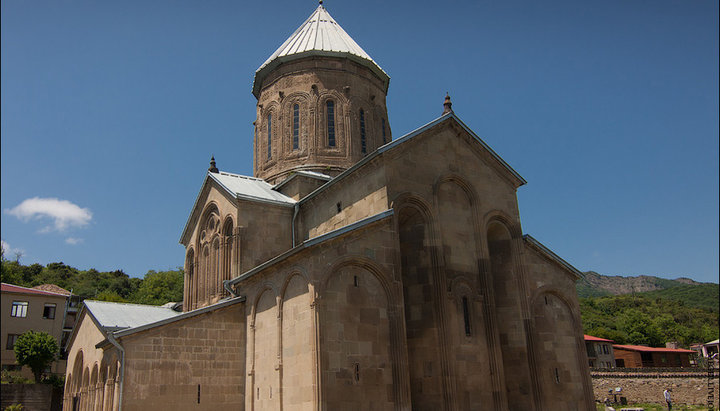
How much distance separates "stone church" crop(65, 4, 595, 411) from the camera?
1187 centimetres

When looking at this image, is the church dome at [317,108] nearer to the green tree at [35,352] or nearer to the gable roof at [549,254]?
the gable roof at [549,254]

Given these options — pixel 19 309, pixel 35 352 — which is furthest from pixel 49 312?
pixel 35 352

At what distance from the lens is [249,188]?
18484 millimetres

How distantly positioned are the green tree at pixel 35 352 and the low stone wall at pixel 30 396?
279cm

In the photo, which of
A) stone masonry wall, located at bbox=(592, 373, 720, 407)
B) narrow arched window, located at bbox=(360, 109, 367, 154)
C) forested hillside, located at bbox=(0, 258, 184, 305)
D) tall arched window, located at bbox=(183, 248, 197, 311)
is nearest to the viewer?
tall arched window, located at bbox=(183, 248, 197, 311)

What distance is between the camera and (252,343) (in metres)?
13.9

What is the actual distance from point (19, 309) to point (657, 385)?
39.5 meters

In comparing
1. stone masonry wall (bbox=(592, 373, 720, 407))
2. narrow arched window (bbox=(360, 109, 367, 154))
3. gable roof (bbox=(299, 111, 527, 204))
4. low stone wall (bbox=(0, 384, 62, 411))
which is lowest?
stone masonry wall (bbox=(592, 373, 720, 407))

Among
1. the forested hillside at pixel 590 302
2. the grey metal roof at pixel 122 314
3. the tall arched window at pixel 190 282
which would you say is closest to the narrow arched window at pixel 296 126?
the tall arched window at pixel 190 282

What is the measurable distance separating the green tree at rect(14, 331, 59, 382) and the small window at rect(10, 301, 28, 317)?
5.04 m

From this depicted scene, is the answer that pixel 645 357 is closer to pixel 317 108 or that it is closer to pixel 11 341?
pixel 317 108

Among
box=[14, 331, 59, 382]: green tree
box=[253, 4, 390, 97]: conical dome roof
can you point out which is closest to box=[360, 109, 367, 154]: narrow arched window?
box=[253, 4, 390, 97]: conical dome roof

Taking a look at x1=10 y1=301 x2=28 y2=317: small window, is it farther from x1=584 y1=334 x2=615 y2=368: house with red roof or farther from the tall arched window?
x1=584 y1=334 x2=615 y2=368: house with red roof

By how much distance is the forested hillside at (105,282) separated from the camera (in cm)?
5369
